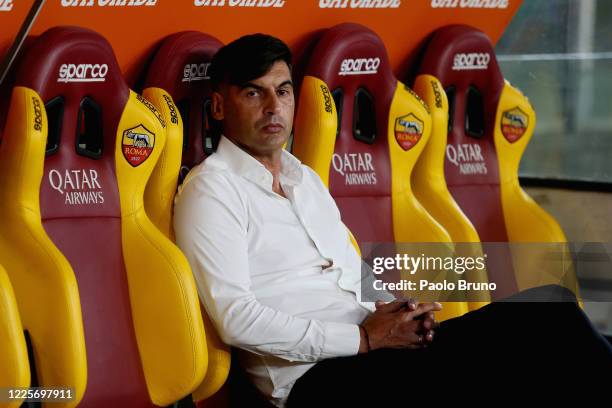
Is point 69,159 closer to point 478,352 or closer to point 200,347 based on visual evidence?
point 200,347

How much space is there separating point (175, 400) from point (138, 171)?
52 centimetres

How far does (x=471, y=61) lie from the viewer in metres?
3.39

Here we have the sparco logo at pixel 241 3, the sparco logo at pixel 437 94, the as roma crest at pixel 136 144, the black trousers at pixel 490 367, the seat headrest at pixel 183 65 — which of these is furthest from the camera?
the sparco logo at pixel 437 94

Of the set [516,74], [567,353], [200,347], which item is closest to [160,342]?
[200,347]

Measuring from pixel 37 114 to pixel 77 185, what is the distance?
0.21 metres

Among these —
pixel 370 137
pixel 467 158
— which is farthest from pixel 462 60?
pixel 370 137

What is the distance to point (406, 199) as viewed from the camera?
3.10 metres

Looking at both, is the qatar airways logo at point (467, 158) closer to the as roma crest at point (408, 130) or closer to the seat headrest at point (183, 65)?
the as roma crest at point (408, 130)

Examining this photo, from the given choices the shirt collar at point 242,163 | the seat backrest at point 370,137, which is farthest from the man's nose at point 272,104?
the seat backrest at point 370,137

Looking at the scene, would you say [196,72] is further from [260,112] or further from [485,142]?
[485,142]

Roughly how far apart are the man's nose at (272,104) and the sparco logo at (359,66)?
0.60 metres

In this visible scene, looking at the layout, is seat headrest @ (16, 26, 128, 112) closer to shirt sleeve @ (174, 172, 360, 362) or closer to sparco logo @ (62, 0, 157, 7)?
sparco logo @ (62, 0, 157, 7)

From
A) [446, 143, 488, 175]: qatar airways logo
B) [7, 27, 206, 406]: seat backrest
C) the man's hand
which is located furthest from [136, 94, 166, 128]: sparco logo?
[446, 143, 488, 175]: qatar airways logo

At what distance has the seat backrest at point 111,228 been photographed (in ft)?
7.37
